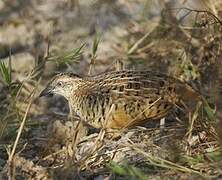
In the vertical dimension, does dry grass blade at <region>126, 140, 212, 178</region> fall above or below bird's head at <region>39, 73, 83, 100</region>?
below

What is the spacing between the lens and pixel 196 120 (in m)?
5.61

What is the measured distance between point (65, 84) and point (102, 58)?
1814 mm

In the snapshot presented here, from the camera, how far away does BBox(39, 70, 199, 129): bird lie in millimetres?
6094

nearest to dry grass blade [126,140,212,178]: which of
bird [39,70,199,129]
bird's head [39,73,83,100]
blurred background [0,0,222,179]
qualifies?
blurred background [0,0,222,179]

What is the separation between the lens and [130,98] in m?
6.16

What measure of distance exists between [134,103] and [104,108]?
269 mm

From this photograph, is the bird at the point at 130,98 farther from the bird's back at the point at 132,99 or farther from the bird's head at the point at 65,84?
the bird's head at the point at 65,84

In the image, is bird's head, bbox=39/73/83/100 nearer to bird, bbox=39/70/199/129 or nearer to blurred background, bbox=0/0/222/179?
blurred background, bbox=0/0/222/179

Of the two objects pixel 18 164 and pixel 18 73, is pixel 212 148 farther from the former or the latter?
pixel 18 73

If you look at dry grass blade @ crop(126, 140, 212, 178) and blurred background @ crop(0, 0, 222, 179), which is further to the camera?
blurred background @ crop(0, 0, 222, 179)

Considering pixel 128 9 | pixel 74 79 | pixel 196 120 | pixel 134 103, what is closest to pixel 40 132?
pixel 74 79

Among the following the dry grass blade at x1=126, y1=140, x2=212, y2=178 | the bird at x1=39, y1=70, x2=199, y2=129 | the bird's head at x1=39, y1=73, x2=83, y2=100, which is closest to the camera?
the dry grass blade at x1=126, y1=140, x2=212, y2=178

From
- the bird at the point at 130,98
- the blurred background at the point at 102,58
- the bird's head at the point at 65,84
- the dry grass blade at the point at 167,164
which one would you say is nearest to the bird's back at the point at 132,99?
the bird at the point at 130,98

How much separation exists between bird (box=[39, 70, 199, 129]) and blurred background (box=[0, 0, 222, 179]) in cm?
25
